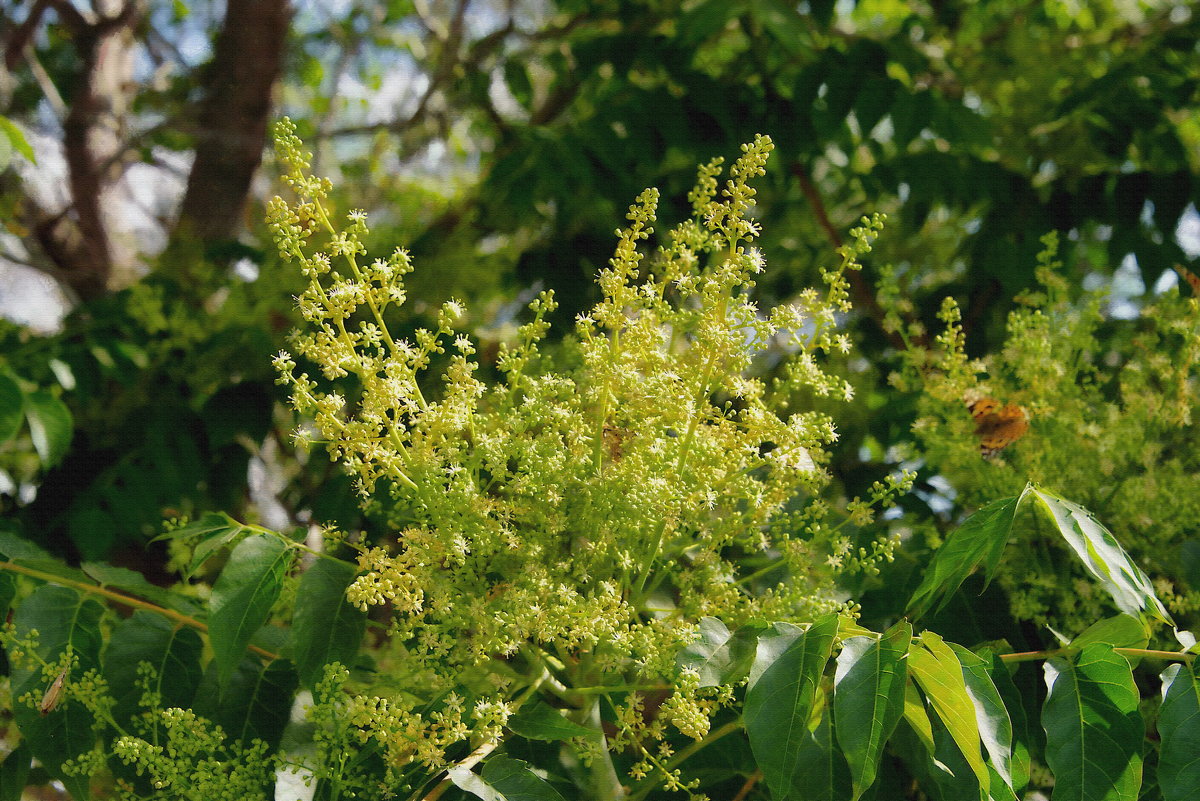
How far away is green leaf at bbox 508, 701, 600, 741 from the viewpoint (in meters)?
1.04

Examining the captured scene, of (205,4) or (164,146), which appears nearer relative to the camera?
(164,146)

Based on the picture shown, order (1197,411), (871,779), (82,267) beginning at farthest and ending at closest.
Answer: (82,267) < (1197,411) < (871,779)

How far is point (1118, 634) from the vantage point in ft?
3.76

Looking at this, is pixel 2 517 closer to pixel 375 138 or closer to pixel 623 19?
pixel 623 19

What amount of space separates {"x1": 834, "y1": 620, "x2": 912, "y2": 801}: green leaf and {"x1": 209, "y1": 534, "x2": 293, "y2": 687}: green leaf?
61 cm

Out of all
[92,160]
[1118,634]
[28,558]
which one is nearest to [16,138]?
[28,558]

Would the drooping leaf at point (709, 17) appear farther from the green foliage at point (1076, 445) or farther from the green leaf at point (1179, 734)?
the green leaf at point (1179, 734)

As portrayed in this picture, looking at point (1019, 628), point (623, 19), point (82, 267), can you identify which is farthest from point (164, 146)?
point (1019, 628)

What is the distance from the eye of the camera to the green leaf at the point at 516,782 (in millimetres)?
1050

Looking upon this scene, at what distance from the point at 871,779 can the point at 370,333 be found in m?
0.62

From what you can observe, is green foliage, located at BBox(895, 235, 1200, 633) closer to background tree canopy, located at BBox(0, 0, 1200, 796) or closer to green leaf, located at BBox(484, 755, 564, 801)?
background tree canopy, located at BBox(0, 0, 1200, 796)

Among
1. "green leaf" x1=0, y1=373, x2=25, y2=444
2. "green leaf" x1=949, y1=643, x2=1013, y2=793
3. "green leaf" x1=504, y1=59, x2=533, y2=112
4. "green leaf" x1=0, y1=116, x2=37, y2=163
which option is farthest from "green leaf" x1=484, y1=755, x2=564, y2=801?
"green leaf" x1=504, y1=59, x2=533, y2=112

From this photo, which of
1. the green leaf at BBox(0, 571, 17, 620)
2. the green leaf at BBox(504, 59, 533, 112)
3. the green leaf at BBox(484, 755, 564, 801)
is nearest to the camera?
the green leaf at BBox(484, 755, 564, 801)

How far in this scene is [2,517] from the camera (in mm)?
2334
